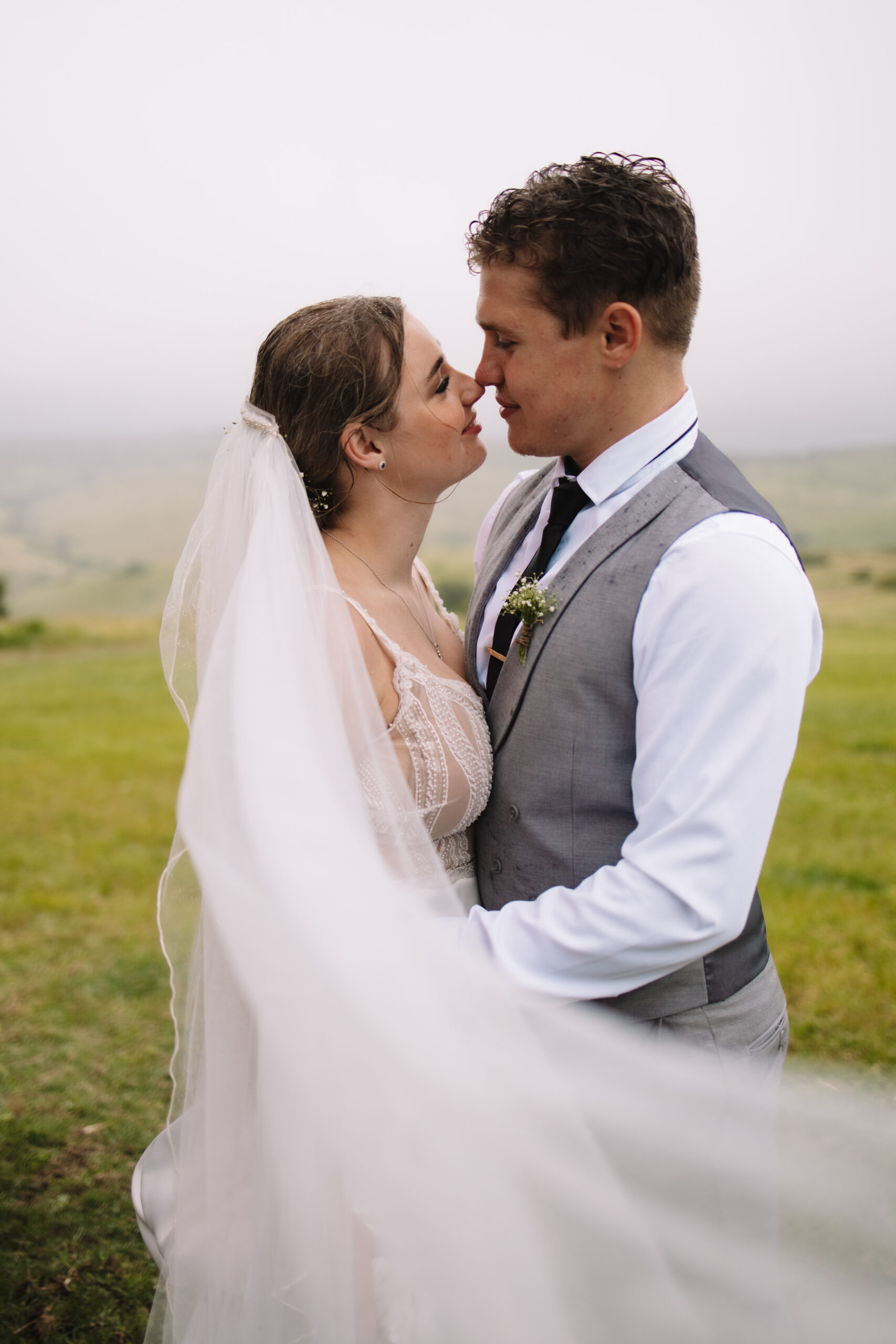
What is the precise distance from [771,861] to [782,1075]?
201 inches

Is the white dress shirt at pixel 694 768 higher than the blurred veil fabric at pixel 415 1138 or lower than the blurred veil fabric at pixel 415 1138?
higher

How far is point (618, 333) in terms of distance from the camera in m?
2.24

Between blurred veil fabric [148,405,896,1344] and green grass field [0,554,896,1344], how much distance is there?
4.41 ft

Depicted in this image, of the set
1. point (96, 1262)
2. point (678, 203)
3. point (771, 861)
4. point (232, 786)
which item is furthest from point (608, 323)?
point (771, 861)

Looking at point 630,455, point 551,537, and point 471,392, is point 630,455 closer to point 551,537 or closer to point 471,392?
point 551,537

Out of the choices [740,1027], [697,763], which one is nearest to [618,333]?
[697,763]

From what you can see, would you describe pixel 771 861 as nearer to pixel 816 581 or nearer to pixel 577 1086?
pixel 577 1086

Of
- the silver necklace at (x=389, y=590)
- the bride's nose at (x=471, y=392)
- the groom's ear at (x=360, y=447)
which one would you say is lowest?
the silver necklace at (x=389, y=590)

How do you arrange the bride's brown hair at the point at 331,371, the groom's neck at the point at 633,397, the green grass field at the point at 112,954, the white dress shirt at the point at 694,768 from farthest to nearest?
the green grass field at the point at 112,954
the bride's brown hair at the point at 331,371
the groom's neck at the point at 633,397
the white dress shirt at the point at 694,768

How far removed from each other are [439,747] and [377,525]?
25.9 inches

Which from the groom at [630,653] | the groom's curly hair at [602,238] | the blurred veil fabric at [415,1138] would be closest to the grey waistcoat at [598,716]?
the groom at [630,653]

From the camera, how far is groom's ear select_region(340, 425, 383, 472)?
8.11 feet

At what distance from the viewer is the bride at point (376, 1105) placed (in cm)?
175

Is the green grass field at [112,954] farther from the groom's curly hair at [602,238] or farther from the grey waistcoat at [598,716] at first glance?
the groom's curly hair at [602,238]
